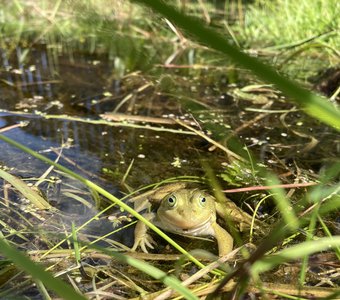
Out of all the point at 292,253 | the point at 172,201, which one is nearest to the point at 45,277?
the point at 292,253

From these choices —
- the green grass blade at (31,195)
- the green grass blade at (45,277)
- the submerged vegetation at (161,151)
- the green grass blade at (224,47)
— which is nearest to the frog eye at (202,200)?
the submerged vegetation at (161,151)

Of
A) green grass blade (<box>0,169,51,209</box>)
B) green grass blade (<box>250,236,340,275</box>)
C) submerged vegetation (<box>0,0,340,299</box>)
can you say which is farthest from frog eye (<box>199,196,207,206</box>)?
green grass blade (<box>250,236,340,275</box>)

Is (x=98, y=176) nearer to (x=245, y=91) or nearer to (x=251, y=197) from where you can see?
(x=251, y=197)

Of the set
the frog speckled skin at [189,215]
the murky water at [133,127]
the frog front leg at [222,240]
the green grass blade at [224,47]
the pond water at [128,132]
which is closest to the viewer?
the green grass blade at [224,47]

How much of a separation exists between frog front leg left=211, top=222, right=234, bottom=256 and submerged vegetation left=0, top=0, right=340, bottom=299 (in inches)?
1.2

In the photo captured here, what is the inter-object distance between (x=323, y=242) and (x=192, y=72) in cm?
248

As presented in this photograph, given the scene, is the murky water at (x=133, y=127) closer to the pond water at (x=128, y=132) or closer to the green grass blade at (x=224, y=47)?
the pond water at (x=128, y=132)

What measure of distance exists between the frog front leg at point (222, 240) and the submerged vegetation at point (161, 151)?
0.03 m

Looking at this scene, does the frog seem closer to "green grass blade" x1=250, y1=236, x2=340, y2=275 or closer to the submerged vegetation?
the submerged vegetation

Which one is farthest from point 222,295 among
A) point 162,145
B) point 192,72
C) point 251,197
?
point 192,72

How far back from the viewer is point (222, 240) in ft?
4.29

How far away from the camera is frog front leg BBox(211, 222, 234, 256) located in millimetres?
1255

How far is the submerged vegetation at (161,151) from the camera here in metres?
0.63

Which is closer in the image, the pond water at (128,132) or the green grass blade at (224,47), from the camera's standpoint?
the green grass blade at (224,47)
